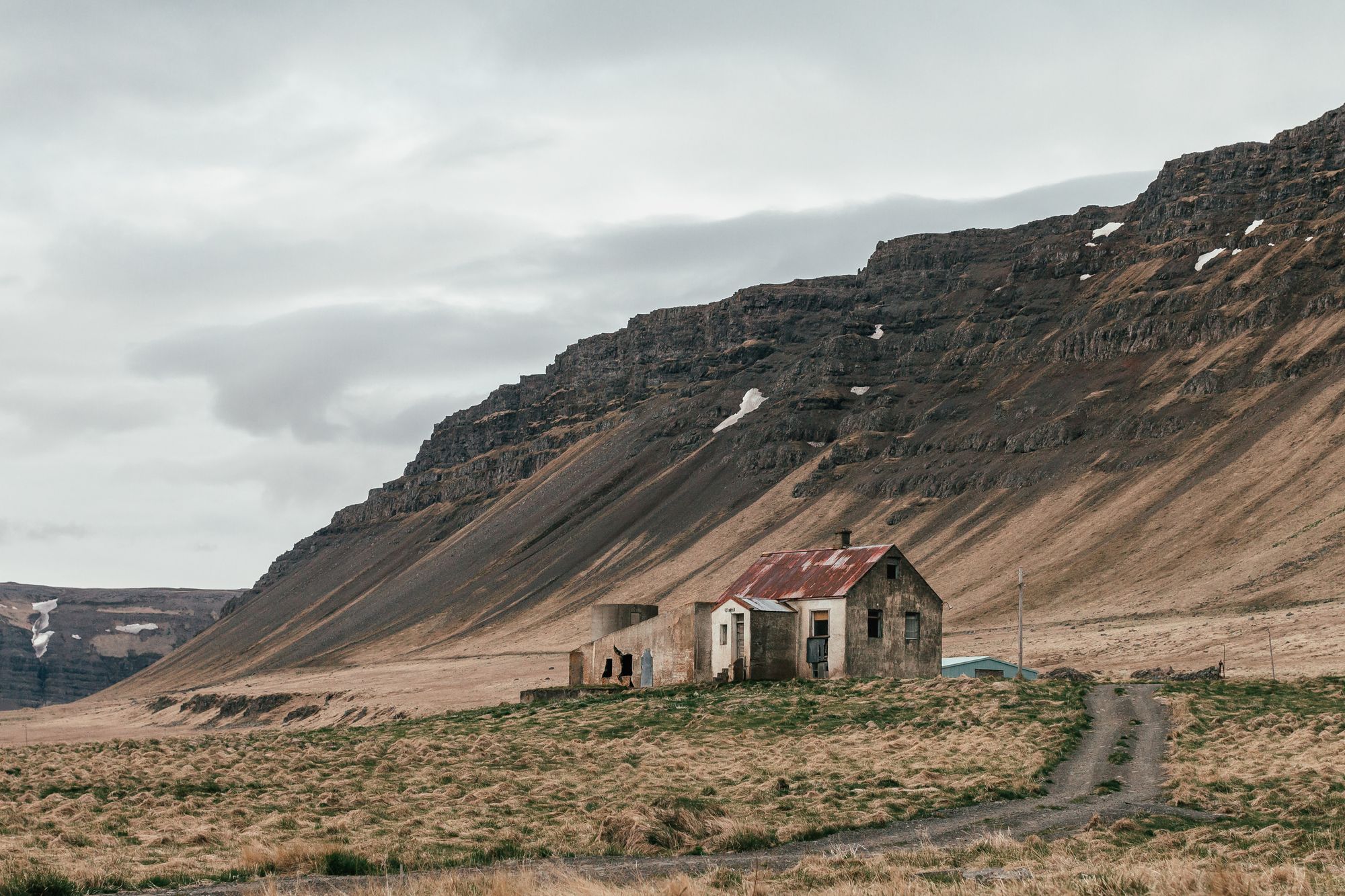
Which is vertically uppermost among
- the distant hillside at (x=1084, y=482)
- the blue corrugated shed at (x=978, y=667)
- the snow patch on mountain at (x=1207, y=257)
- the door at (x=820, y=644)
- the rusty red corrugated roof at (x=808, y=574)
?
the snow patch on mountain at (x=1207, y=257)

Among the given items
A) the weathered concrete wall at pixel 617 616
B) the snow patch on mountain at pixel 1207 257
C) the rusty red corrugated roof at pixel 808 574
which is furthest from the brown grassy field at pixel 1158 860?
the snow patch on mountain at pixel 1207 257

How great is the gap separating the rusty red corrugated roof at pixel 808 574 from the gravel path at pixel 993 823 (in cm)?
1914

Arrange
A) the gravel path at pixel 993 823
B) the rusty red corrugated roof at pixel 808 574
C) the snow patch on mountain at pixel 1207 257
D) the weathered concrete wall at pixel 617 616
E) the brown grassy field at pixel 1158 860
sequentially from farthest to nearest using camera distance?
1. the snow patch on mountain at pixel 1207 257
2. the weathered concrete wall at pixel 617 616
3. the rusty red corrugated roof at pixel 808 574
4. the gravel path at pixel 993 823
5. the brown grassy field at pixel 1158 860

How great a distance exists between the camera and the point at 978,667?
5994 centimetres

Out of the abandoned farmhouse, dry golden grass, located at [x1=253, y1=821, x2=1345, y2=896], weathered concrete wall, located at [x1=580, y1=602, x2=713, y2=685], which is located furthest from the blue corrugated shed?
dry golden grass, located at [x1=253, y1=821, x2=1345, y2=896]

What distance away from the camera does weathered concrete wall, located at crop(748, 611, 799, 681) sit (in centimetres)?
5275

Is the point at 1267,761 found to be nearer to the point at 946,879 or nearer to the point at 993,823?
the point at 993,823

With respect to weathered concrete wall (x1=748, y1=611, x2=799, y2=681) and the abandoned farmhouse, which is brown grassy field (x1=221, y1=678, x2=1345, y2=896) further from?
weathered concrete wall (x1=748, y1=611, x2=799, y2=681)

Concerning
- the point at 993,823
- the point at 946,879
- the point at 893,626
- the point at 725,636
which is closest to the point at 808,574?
the point at 893,626

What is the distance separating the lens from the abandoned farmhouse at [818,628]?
52.9 m

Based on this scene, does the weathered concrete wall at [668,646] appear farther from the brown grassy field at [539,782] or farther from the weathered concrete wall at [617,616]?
the brown grassy field at [539,782]

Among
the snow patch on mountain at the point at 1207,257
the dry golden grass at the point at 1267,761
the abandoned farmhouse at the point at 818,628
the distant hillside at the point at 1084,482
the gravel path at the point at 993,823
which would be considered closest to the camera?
the gravel path at the point at 993,823

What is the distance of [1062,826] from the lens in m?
22.7

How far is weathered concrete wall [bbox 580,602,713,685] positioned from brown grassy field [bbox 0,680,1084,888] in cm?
622
